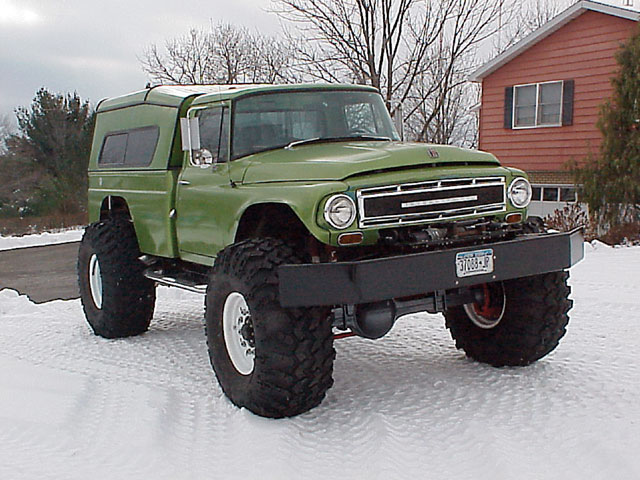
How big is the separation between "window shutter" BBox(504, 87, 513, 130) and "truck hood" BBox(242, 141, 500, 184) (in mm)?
13381

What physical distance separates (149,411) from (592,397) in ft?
9.53

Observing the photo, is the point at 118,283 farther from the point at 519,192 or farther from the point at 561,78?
the point at 561,78

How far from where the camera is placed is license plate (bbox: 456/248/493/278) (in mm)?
4195

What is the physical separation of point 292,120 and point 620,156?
9.77 meters

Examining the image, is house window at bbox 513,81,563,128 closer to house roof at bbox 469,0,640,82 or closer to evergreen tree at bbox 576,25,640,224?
house roof at bbox 469,0,640,82

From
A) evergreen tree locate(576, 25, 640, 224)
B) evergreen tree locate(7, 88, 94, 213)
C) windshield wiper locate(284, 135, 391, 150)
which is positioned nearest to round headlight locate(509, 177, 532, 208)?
windshield wiper locate(284, 135, 391, 150)

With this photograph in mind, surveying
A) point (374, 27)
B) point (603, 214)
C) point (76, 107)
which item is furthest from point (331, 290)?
point (76, 107)

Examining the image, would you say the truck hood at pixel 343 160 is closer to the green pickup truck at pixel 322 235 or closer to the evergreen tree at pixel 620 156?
the green pickup truck at pixel 322 235

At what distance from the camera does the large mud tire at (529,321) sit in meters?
5.02

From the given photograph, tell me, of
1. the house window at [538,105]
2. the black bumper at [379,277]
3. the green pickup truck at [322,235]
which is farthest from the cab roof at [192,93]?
the house window at [538,105]

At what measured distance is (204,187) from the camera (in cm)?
529

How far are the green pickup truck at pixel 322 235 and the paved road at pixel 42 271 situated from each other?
23.9ft

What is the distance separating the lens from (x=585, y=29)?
15.9m

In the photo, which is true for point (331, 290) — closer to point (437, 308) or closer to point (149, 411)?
point (437, 308)
